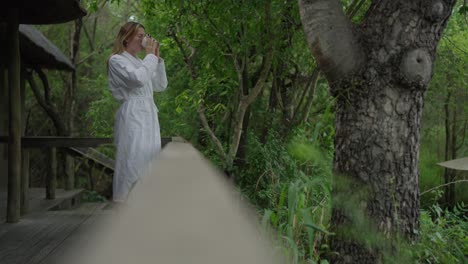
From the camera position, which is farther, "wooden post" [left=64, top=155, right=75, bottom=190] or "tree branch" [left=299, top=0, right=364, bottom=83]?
"wooden post" [left=64, top=155, right=75, bottom=190]

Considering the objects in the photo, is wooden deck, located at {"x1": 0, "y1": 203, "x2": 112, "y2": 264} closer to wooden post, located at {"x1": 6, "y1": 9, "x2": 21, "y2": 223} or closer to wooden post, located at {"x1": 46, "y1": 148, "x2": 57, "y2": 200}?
wooden post, located at {"x1": 6, "y1": 9, "x2": 21, "y2": 223}

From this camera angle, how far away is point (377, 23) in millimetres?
3557

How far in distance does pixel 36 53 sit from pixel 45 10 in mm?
3225

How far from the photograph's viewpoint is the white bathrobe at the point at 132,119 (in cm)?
356

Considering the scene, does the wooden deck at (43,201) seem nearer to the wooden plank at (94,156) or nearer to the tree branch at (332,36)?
the wooden plank at (94,156)

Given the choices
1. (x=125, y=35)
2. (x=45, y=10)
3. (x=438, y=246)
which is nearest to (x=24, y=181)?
(x=45, y=10)

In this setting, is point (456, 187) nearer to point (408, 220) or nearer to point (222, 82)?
point (222, 82)

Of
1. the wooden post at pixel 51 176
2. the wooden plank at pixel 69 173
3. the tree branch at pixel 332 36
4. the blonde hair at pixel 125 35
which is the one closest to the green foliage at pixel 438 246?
the tree branch at pixel 332 36

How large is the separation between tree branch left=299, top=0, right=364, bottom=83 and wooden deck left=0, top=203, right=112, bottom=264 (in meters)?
2.19

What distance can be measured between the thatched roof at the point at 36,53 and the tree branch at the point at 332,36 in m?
5.57

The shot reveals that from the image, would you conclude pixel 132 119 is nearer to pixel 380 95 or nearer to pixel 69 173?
pixel 380 95

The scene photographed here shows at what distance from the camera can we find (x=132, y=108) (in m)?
3.72

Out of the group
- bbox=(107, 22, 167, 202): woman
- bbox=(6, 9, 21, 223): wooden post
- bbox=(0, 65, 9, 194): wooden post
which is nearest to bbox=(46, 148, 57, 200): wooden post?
bbox=(0, 65, 9, 194): wooden post

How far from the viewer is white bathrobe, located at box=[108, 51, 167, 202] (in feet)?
11.7
